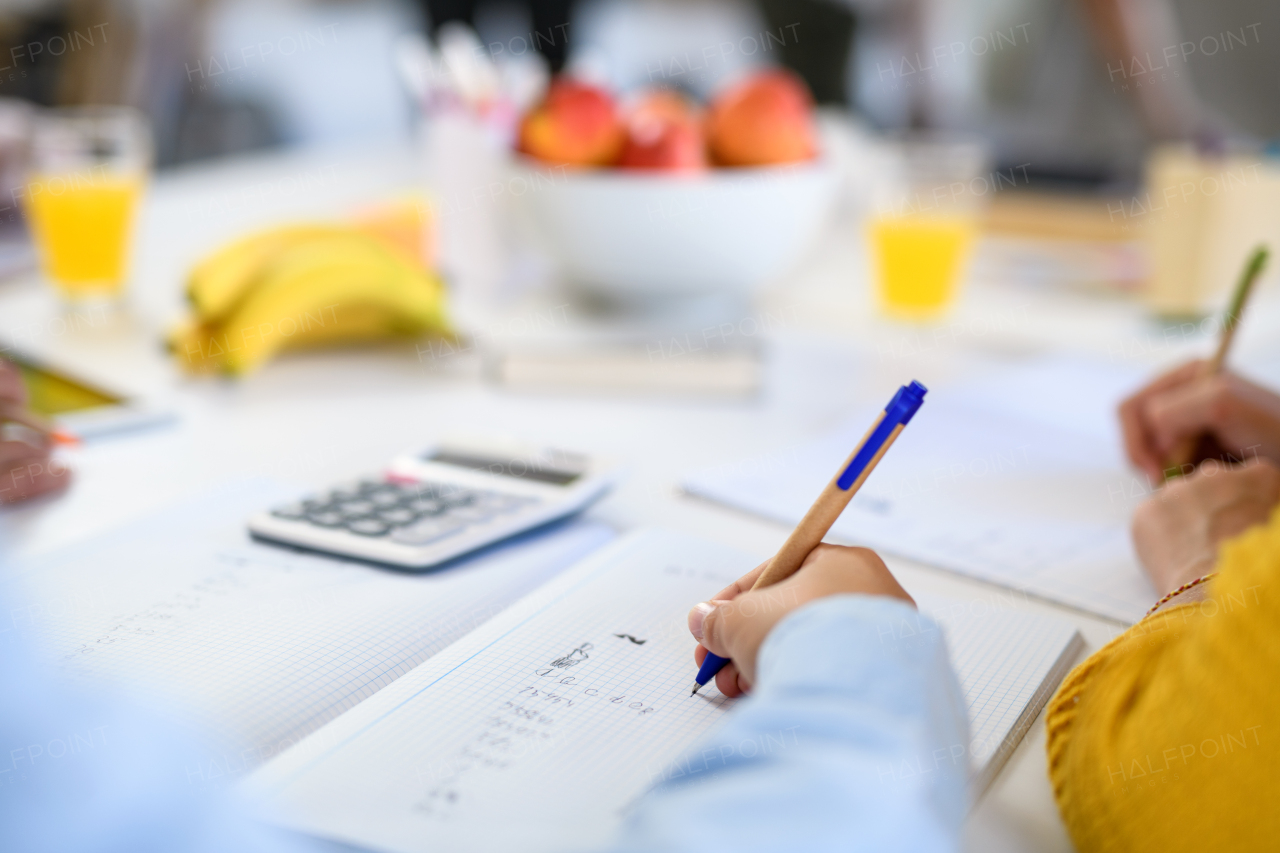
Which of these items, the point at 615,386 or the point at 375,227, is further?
the point at 375,227

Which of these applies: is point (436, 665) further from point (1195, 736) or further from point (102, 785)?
point (1195, 736)

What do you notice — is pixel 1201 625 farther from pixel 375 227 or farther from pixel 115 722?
pixel 375 227

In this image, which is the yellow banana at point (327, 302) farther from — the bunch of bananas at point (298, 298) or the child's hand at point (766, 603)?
the child's hand at point (766, 603)

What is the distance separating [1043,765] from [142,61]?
269 cm

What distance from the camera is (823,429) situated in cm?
79

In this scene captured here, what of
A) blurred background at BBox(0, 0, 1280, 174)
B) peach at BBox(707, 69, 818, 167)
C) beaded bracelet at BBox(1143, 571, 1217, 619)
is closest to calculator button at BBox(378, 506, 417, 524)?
→ beaded bracelet at BBox(1143, 571, 1217, 619)

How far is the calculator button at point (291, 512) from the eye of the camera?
22.2 inches

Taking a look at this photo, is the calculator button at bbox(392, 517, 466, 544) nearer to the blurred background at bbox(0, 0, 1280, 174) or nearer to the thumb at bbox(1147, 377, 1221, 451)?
the thumb at bbox(1147, 377, 1221, 451)

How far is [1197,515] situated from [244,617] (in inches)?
18.7

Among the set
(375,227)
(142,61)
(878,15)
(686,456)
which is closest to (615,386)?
(686,456)

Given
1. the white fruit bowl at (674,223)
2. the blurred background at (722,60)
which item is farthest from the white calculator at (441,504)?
the blurred background at (722,60)

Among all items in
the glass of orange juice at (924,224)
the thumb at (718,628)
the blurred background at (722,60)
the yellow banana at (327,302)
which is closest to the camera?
the thumb at (718,628)

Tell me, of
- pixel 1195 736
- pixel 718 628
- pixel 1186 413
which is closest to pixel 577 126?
pixel 1186 413

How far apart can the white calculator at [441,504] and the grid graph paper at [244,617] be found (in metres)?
0.01
